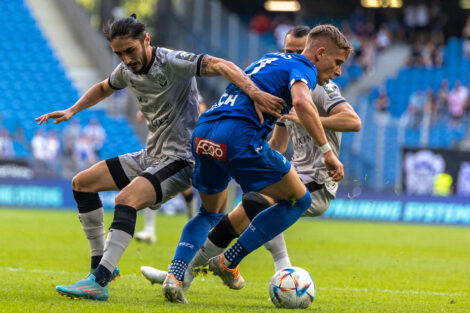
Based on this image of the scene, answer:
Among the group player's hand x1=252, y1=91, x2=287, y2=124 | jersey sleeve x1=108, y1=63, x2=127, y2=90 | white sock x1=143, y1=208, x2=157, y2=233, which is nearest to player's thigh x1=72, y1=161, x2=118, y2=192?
jersey sleeve x1=108, y1=63, x2=127, y2=90

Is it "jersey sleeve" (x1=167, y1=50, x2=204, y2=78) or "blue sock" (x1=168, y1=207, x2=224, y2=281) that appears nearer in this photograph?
"jersey sleeve" (x1=167, y1=50, x2=204, y2=78)

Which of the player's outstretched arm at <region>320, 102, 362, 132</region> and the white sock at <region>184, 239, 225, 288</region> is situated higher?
the player's outstretched arm at <region>320, 102, 362, 132</region>

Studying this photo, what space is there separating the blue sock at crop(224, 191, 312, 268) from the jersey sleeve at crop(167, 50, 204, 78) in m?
1.22

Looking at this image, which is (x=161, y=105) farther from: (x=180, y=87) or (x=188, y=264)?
(x=188, y=264)

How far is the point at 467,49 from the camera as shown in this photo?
94.0 feet

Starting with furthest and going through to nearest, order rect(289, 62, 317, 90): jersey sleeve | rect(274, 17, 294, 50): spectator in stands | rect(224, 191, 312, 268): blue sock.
→ rect(274, 17, 294, 50): spectator in stands → rect(224, 191, 312, 268): blue sock → rect(289, 62, 317, 90): jersey sleeve

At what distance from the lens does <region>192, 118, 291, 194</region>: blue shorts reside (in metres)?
5.56

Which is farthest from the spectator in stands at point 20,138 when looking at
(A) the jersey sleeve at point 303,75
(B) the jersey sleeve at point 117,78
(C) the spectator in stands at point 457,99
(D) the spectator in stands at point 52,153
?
(A) the jersey sleeve at point 303,75

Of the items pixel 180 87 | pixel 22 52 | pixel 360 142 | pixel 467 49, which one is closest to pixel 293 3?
pixel 467 49

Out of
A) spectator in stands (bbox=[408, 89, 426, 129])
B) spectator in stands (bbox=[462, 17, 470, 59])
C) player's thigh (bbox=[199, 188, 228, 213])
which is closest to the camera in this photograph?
player's thigh (bbox=[199, 188, 228, 213])

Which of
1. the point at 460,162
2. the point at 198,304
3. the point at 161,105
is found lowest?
the point at 460,162

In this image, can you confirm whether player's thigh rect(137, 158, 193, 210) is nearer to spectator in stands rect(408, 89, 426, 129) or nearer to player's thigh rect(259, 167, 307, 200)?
player's thigh rect(259, 167, 307, 200)

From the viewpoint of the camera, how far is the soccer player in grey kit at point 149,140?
226 inches

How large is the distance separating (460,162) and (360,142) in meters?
2.69
